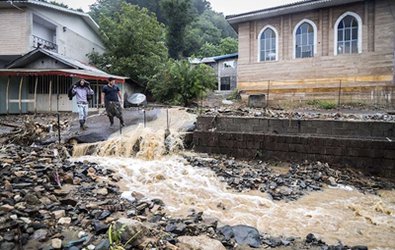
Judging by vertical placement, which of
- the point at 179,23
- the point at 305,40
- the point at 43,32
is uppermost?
the point at 179,23

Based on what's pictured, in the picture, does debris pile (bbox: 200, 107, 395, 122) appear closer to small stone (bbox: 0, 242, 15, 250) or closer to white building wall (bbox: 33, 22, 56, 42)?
small stone (bbox: 0, 242, 15, 250)

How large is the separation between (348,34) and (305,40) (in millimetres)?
2271

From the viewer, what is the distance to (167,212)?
19.8 ft

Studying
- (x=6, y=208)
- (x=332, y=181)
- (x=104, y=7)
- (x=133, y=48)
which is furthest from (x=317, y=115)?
(x=104, y=7)

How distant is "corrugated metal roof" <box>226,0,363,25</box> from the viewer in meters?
16.4

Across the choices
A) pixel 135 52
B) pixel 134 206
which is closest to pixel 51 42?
pixel 135 52

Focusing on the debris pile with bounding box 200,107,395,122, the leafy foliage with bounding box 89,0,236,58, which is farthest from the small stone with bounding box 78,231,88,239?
the leafy foliage with bounding box 89,0,236,58

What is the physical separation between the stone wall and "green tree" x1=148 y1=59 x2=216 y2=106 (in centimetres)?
688

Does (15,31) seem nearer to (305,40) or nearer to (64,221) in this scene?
(305,40)

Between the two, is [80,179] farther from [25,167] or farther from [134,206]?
[134,206]

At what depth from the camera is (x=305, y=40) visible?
17.9 m

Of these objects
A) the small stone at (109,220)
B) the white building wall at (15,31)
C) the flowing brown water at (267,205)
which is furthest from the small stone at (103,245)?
the white building wall at (15,31)

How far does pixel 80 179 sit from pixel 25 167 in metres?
1.29

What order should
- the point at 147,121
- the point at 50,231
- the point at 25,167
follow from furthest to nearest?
the point at 147,121 < the point at 25,167 < the point at 50,231
